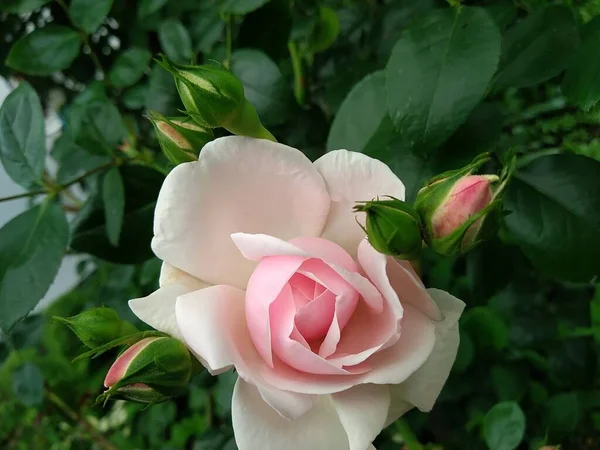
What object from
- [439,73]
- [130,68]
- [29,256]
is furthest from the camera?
[130,68]

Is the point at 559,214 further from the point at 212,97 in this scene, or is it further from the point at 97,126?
the point at 97,126

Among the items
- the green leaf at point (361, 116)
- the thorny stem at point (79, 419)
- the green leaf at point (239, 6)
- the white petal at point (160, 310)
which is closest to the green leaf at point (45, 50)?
the green leaf at point (239, 6)

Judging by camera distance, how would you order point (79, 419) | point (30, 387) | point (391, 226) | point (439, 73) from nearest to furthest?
point (391, 226) < point (439, 73) < point (30, 387) < point (79, 419)

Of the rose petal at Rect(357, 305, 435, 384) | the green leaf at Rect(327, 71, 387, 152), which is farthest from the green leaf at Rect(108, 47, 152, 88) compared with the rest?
the rose petal at Rect(357, 305, 435, 384)

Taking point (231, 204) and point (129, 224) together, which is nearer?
point (231, 204)

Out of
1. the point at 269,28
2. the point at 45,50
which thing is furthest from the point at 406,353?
the point at 45,50

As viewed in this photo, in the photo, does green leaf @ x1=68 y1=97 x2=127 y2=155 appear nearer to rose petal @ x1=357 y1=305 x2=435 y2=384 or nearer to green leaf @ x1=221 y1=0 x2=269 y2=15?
green leaf @ x1=221 y1=0 x2=269 y2=15

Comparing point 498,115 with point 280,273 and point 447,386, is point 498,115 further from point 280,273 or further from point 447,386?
point 447,386
